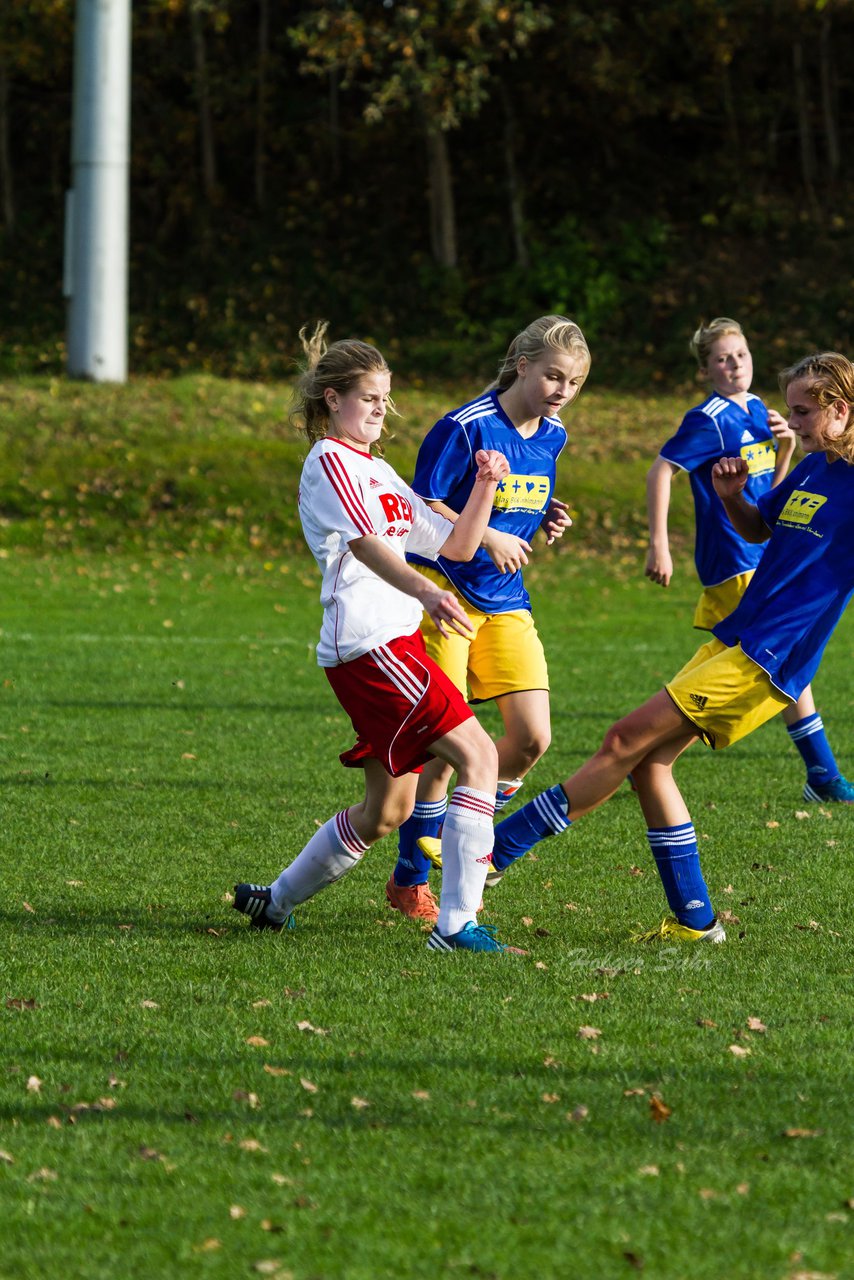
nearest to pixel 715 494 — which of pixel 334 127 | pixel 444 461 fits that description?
pixel 444 461

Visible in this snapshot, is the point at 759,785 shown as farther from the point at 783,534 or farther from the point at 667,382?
the point at 667,382

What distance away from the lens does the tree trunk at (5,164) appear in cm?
3288

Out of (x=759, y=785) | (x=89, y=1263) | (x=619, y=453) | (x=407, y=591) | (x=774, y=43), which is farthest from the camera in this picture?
(x=774, y=43)

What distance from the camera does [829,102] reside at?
3047cm

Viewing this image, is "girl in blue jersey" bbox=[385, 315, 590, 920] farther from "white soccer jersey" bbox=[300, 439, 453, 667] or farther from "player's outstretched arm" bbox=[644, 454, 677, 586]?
"player's outstretched arm" bbox=[644, 454, 677, 586]

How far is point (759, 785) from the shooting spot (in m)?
8.30

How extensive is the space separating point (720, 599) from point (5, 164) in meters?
28.8

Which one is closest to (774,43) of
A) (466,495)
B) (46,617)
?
(46,617)

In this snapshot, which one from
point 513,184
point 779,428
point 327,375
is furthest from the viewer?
point 513,184

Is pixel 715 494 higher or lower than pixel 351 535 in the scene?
lower

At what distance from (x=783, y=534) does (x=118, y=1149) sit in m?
3.08

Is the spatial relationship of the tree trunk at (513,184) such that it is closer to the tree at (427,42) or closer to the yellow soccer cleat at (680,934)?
the tree at (427,42)

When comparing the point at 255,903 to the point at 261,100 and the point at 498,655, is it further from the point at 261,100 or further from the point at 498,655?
the point at 261,100

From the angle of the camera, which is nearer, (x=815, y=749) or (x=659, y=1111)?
(x=659, y=1111)
